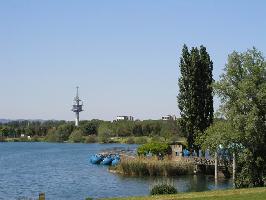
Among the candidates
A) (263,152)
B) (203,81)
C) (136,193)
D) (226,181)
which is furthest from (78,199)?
(203,81)

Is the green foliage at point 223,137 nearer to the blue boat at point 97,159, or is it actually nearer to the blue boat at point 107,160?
the blue boat at point 107,160

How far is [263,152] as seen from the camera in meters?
37.7

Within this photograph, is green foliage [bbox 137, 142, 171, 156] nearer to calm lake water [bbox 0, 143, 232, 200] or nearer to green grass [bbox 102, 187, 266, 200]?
calm lake water [bbox 0, 143, 232, 200]

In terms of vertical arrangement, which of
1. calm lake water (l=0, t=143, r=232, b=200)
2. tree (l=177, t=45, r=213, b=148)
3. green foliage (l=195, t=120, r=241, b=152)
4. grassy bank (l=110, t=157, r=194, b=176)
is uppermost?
tree (l=177, t=45, r=213, b=148)

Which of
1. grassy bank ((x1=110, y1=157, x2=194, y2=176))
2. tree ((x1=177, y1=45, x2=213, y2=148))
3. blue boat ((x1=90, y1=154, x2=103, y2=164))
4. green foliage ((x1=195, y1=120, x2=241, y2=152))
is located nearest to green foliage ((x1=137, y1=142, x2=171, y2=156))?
grassy bank ((x1=110, y1=157, x2=194, y2=176))

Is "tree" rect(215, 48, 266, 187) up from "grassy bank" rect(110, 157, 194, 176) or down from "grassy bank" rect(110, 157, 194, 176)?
up

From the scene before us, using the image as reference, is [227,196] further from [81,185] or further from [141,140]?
[141,140]

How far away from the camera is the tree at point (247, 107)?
119 ft

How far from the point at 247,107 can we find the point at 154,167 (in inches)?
991

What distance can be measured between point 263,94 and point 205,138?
6.74 metres

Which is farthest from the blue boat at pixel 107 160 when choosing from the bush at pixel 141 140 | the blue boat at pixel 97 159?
the bush at pixel 141 140

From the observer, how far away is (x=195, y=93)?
59.4m

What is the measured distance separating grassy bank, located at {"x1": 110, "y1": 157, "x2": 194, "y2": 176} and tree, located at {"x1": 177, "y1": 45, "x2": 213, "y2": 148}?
3118 mm

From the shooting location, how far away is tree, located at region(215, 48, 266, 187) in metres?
36.4
